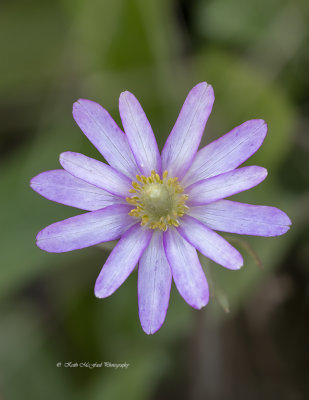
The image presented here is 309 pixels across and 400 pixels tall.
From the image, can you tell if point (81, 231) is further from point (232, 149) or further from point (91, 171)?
point (232, 149)

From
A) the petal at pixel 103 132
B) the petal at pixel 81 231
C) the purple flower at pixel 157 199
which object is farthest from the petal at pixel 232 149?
the petal at pixel 81 231

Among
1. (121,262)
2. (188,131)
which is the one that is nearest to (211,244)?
(121,262)

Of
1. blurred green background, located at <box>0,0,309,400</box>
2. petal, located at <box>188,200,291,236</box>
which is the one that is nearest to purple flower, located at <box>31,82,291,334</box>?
petal, located at <box>188,200,291,236</box>

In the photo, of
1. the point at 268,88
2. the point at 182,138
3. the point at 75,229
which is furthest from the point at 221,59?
the point at 75,229

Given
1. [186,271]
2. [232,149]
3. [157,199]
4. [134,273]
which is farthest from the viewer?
[134,273]

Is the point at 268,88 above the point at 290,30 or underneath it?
underneath

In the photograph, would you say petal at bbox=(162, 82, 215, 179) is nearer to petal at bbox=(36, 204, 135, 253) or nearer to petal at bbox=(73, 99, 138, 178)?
petal at bbox=(73, 99, 138, 178)

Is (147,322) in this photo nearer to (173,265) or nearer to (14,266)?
(173,265)
